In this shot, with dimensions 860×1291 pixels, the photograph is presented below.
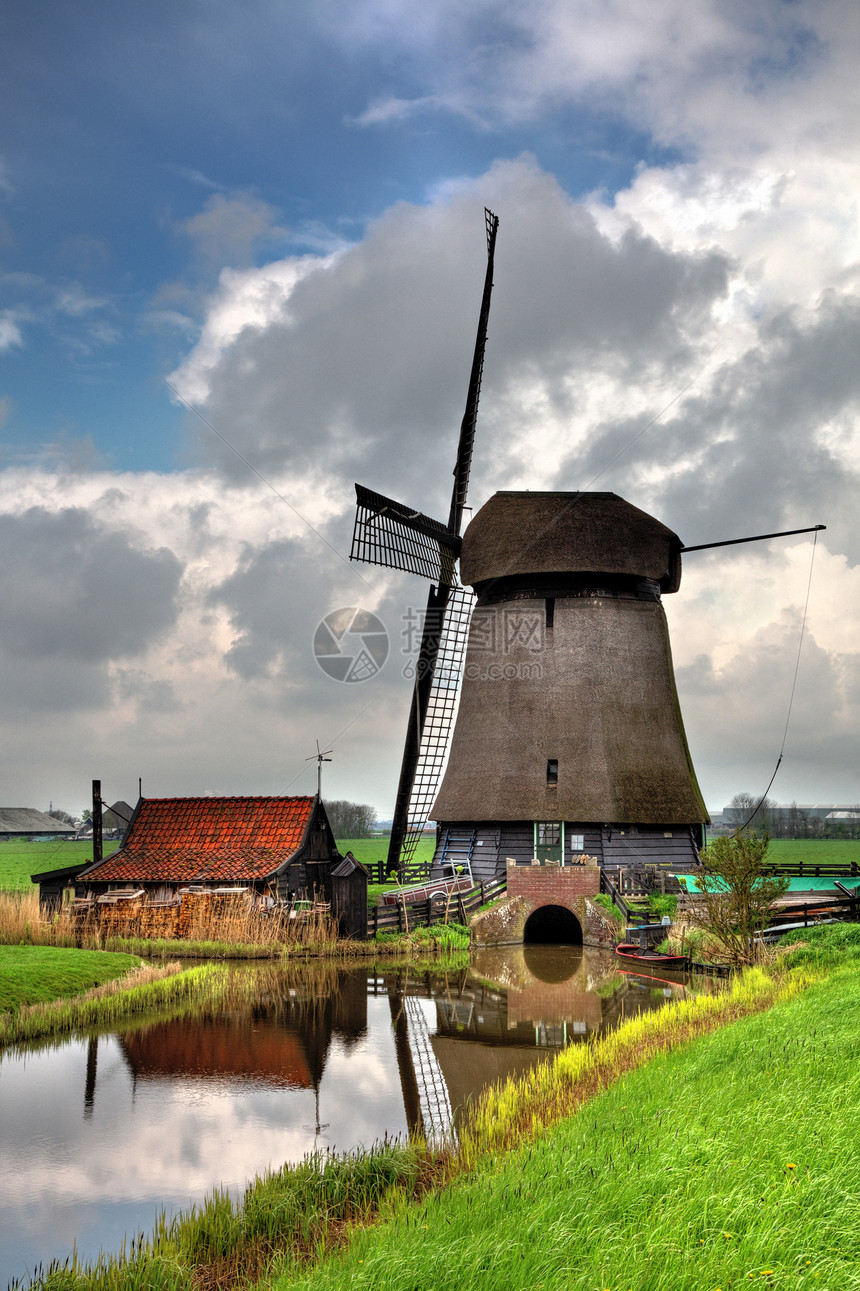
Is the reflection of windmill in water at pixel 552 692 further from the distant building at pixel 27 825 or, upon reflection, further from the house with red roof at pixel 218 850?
the distant building at pixel 27 825

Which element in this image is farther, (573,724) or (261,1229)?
(573,724)

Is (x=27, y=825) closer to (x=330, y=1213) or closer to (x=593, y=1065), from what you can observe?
(x=593, y=1065)

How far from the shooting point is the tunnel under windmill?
21.6 meters

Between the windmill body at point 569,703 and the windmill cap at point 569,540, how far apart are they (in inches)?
1.3

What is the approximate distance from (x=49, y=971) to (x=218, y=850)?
724 centimetres

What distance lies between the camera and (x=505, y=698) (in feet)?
75.0

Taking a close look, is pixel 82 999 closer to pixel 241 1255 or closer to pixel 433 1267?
pixel 241 1255

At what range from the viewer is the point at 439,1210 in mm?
4906

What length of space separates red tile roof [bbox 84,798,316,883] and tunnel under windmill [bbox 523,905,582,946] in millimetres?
5999

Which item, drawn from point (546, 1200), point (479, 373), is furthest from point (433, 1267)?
point (479, 373)

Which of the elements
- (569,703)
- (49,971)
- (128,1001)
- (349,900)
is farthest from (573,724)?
(49,971)

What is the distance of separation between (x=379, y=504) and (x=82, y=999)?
12.6 meters

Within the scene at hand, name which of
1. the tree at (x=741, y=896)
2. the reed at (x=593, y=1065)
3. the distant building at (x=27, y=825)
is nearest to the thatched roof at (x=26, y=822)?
the distant building at (x=27, y=825)

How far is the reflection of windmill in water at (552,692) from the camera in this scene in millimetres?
21547
